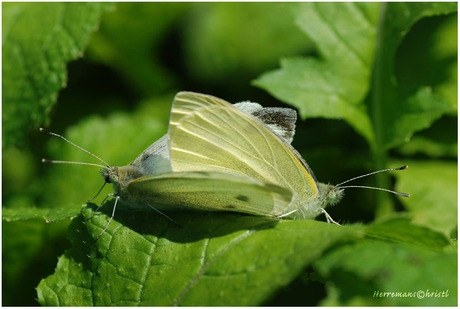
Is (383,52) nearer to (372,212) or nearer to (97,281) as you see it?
(372,212)

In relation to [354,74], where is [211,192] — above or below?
below

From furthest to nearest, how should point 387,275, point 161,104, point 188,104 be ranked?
point 161,104 → point 188,104 → point 387,275

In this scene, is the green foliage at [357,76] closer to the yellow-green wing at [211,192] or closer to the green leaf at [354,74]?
the green leaf at [354,74]

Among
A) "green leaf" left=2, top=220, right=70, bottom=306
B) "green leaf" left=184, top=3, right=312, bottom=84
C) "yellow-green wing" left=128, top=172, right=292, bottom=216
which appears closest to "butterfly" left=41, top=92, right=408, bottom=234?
"yellow-green wing" left=128, top=172, right=292, bottom=216

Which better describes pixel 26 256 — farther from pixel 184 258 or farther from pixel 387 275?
pixel 387 275

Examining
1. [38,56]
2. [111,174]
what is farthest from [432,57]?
[38,56]

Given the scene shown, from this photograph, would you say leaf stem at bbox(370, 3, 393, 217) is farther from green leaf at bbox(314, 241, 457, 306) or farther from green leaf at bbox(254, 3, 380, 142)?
green leaf at bbox(314, 241, 457, 306)

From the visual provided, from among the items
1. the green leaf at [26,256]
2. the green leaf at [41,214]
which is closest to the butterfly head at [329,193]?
the green leaf at [41,214]
